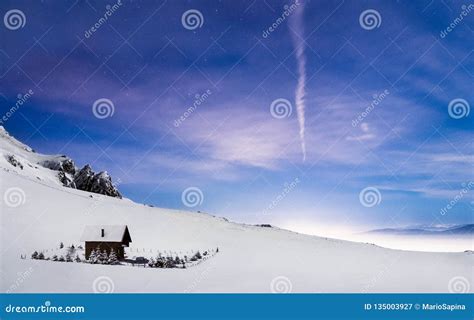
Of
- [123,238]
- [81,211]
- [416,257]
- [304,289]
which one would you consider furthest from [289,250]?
[81,211]

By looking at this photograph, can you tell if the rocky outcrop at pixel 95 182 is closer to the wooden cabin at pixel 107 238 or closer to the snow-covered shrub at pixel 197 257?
the wooden cabin at pixel 107 238

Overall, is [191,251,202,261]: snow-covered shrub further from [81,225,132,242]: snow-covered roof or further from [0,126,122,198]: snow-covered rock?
[0,126,122,198]: snow-covered rock

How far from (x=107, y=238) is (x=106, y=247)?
33 cm

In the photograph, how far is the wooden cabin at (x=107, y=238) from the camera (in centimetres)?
1360

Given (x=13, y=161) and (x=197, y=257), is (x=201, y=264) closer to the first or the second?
(x=197, y=257)

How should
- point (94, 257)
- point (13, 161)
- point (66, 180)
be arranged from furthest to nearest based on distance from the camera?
point (66, 180), point (13, 161), point (94, 257)

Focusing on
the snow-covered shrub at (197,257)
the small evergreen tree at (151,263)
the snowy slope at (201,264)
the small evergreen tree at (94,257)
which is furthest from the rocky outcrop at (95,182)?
the snow-covered shrub at (197,257)

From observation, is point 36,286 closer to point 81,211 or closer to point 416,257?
point 81,211

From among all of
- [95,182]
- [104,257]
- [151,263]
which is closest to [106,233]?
[104,257]

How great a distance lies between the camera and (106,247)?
1355 cm

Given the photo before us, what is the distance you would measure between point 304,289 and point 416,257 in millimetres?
4183

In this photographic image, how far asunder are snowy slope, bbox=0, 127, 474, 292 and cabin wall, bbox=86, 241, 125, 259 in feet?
1.02

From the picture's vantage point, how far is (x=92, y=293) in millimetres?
12805
